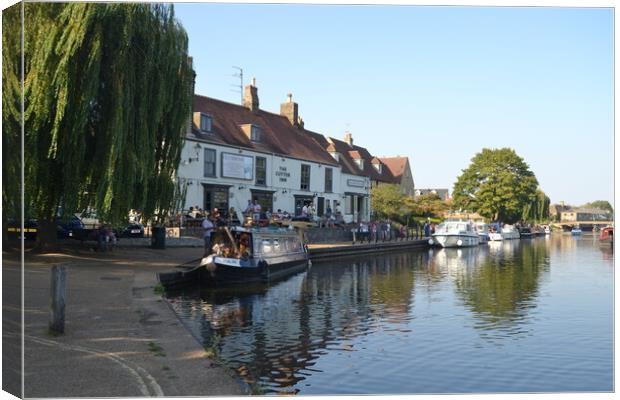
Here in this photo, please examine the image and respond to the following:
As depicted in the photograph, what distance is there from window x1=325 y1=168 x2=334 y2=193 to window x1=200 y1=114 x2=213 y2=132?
40.0ft

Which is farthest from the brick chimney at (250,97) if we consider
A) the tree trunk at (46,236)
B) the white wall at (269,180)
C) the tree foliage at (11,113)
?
the tree foliage at (11,113)

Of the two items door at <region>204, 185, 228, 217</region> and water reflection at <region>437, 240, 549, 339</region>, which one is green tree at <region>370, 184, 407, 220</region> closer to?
water reflection at <region>437, 240, 549, 339</region>

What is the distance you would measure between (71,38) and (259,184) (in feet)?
68.8

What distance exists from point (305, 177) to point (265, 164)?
4772 mm

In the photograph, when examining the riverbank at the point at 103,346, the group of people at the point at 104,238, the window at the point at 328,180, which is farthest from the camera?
the window at the point at 328,180

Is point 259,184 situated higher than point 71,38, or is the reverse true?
point 71,38

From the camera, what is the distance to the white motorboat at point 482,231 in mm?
47100

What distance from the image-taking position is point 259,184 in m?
33.7

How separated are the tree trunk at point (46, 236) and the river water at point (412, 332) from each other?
141 inches

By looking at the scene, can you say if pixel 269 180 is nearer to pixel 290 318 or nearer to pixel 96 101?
pixel 96 101

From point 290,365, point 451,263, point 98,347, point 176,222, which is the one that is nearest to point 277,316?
point 290,365

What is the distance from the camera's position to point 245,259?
62.8 feet

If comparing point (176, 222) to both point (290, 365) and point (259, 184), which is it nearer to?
point (259, 184)

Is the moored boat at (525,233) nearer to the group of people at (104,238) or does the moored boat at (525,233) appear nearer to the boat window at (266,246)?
the boat window at (266,246)
